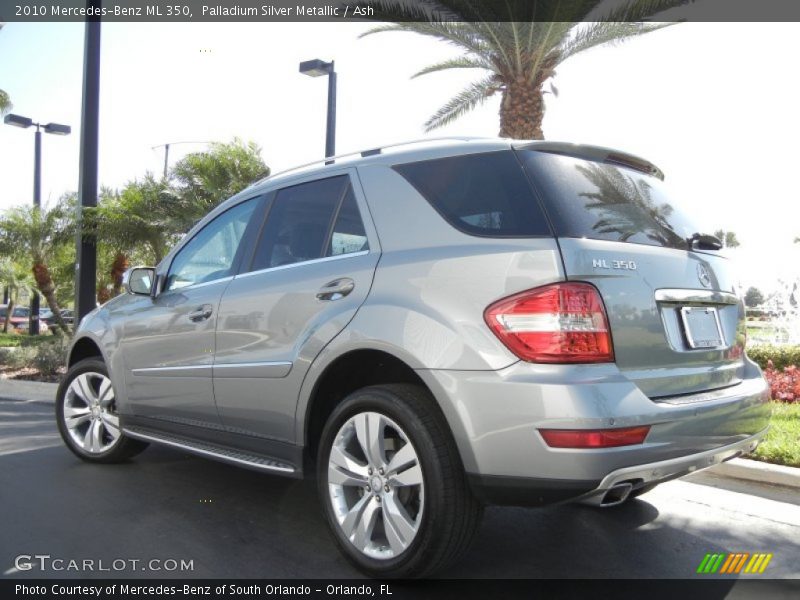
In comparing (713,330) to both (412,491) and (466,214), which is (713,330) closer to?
(466,214)

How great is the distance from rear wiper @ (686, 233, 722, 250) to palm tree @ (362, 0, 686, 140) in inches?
313

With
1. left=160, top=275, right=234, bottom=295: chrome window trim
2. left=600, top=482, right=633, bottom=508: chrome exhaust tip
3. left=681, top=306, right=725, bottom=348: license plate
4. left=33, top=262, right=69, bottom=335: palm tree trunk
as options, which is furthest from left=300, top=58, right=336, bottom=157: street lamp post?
left=33, top=262, right=69, bottom=335: palm tree trunk

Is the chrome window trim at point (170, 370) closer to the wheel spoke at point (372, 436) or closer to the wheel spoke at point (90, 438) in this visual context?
the wheel spoke at point (90, 438)

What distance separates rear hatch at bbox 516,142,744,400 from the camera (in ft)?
→ 9.15

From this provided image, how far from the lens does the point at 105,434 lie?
5219 millimetres

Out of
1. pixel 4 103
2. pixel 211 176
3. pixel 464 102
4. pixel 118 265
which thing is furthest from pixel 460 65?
pixel 4 103

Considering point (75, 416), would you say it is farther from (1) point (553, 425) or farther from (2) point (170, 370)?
(1) point (553, 425)

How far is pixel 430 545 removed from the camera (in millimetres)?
2836

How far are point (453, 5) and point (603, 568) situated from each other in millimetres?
9391

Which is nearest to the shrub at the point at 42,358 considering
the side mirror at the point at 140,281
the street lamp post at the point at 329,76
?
the street lamp post at the point at 329,76

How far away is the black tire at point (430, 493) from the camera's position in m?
2.81

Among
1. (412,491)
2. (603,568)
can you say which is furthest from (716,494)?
(412,491)

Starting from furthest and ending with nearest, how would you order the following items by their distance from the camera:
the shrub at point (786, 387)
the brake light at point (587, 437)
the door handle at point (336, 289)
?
the shrub at point (786, 387) < the door handle at point (336, 289) < the brake light at point (587, 437)

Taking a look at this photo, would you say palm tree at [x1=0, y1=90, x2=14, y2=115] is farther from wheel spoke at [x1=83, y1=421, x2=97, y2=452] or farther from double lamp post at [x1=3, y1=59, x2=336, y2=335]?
wheel spoke at [x1=83, y1=421, x2=97, y2=452]
